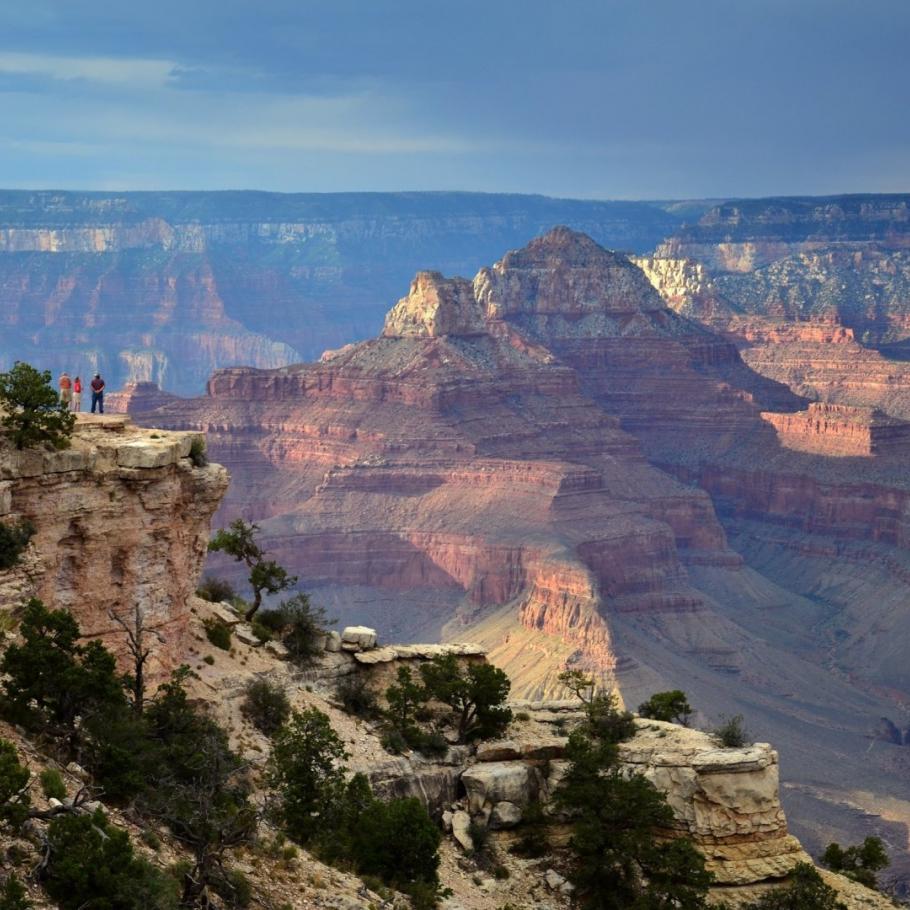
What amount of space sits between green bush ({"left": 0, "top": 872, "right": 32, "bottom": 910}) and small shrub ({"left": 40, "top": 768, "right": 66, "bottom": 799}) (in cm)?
332

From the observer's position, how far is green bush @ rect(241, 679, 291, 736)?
1490 inches

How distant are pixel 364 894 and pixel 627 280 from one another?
15956 cm

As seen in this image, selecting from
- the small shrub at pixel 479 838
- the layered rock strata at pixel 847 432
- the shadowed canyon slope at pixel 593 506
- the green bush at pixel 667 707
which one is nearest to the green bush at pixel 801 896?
the small shrub at pixel 479 838

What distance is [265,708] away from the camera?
1501 inches

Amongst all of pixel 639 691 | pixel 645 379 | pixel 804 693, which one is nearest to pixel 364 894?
pixel 639 691

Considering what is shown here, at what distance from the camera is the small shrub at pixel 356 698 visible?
40.8 metres

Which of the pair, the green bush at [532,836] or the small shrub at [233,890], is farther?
the green bush at [532,836]

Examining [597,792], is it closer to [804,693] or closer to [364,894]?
[364,894]

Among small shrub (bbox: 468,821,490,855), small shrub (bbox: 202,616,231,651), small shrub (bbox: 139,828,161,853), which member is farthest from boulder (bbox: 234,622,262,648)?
small shrub (bbox: 139,828,161,853)

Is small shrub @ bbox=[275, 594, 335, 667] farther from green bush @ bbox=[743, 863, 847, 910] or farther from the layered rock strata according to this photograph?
the layered rock strata

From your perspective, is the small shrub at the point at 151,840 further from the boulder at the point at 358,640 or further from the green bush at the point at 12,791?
the boulder at the point at 358,640

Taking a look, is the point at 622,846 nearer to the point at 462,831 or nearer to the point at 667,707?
the point at 462,831

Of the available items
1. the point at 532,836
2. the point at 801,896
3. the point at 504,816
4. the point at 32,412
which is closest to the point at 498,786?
the point at 504,816

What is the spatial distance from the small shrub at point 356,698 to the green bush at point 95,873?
15.0 metres
